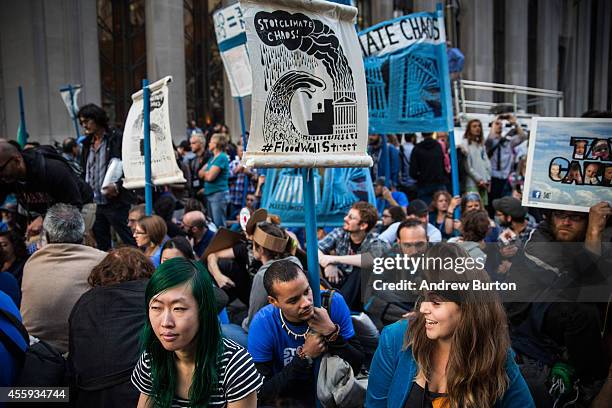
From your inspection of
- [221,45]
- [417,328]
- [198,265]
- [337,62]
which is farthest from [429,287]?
[221,45]

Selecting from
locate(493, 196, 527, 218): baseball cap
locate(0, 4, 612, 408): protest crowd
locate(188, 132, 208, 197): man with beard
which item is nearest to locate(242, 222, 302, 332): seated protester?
locate(0, 4, 612, 408): protest crowd

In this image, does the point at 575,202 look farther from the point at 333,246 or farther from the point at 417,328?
the point at 333,246

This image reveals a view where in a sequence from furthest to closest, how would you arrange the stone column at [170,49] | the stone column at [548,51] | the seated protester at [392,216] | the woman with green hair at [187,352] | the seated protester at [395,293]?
the stone column at [170,49] < the stone column at [548,51] < the seated protester at [392,216] < the seated protester at [395,293] < the woman with green hair at [187,352]

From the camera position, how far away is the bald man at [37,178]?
14.9 feet

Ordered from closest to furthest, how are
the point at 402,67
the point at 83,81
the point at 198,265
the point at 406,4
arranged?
the point at 198,265 → the point at 402,67 → the point at 83,81 → the point at 406,4

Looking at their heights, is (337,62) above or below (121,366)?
above

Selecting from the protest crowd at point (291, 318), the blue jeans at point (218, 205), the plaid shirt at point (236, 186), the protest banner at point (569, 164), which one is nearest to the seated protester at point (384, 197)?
the protest crowd at point (291, 318)

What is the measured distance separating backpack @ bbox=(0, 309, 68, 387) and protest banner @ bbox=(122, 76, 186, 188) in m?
2.43

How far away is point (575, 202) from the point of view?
11.0ft

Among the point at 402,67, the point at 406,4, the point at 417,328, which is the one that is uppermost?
the point at 406,4

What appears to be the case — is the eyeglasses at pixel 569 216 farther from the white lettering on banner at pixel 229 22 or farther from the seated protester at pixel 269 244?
the white lettering on banner at pixel 229 22

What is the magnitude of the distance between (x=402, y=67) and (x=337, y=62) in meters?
3.94

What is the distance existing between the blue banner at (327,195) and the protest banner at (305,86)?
291 centimetres

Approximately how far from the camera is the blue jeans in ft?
30.3
